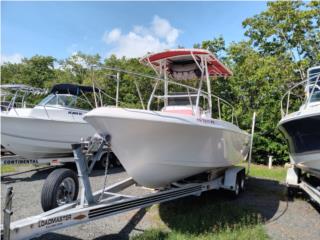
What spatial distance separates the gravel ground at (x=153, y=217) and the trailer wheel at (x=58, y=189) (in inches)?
21.2

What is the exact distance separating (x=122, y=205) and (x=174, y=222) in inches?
49.7

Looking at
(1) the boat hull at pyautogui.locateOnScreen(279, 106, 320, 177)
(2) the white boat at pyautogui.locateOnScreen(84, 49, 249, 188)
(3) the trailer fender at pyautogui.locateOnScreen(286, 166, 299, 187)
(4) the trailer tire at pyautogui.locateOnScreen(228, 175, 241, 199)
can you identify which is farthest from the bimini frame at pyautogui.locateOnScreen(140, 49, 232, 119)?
(3) the trailer fender at pyautogui.locateOnScreen(286, 166, 299, 187)

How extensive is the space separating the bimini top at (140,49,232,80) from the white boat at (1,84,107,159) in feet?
10.1

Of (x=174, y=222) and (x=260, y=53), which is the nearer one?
(x=174, y=222)

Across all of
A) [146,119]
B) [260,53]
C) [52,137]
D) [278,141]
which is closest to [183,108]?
[146,119]

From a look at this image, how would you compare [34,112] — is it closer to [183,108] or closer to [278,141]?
[183,108]

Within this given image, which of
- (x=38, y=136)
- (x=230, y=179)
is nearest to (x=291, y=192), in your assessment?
(x=230, y=179)

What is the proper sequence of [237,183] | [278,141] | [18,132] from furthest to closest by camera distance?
[278,141] < [18,132] < [237,183]

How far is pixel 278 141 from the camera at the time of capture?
13.1 meters

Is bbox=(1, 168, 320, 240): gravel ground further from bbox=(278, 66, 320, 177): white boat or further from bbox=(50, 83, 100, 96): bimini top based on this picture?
bbox=(50, 83, 100, 96): bimini top

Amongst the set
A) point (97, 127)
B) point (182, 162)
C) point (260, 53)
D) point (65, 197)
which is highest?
point (260, 53)

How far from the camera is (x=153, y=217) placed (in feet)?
17.8

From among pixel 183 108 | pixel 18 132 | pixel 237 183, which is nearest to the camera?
pixel 183 108

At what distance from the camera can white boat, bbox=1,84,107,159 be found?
28.5 ft
